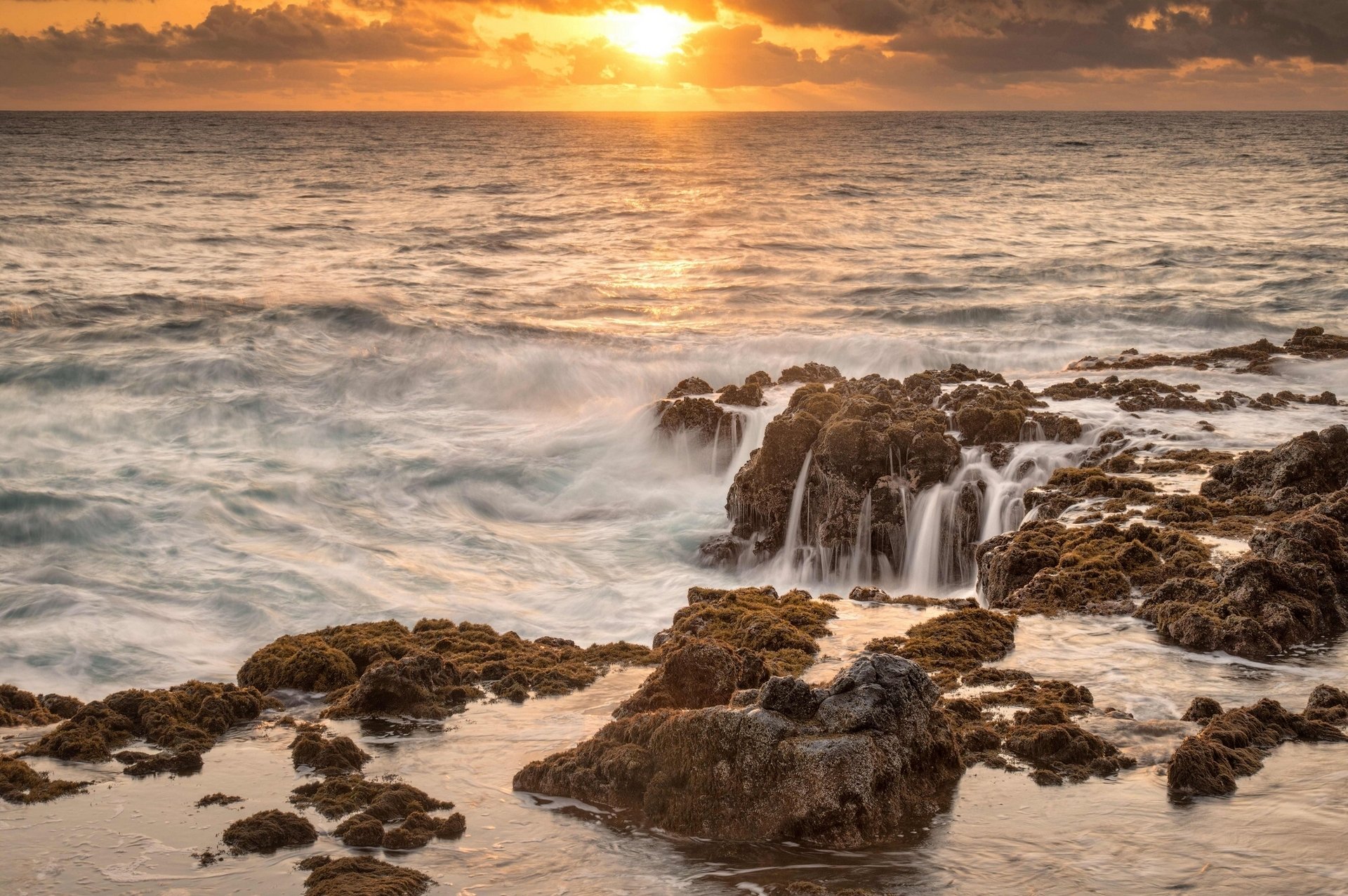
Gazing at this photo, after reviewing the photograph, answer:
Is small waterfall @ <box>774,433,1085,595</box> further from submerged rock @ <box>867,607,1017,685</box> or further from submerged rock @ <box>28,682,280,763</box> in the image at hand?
submerged rock @ <box>28,682,280,763</box>

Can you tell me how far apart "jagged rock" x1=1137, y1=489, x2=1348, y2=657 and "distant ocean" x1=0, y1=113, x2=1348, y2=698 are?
213 inches

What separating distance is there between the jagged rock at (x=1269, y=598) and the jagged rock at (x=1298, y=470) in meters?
2.14

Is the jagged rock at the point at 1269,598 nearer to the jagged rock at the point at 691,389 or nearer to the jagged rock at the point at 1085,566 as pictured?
the jagged rock at the point at 1085,566

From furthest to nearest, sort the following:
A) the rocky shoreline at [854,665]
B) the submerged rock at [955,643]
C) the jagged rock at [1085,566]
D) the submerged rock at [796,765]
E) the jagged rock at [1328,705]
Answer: the jagged rock at [1085,566]
the submerged rock at [955,643]
the jagged rock at [1328,705]
the rocky shoreline at [854,665]
the submerged rock at [796,765]

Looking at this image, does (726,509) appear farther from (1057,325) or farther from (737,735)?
(1057,325)

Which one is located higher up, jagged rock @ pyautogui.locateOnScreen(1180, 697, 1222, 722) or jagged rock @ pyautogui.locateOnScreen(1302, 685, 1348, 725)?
jagged rock @ pyautogui.locateOnScreen(1302, 685, 1348, 725)

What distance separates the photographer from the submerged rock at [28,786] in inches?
272

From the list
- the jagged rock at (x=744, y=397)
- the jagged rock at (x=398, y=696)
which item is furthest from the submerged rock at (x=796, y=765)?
the jagged rock at (x=744, y=397)

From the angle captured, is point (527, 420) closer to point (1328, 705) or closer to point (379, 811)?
point (379, 811)

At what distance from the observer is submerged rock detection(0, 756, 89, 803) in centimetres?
690

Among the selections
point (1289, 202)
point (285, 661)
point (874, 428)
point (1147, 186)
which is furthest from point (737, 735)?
point (1147, 186)

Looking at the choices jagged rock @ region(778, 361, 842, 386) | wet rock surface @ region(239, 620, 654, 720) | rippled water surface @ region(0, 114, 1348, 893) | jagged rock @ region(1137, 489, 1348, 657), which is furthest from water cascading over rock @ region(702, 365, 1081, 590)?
jagged rock @ region(778, 361, 842, 386)

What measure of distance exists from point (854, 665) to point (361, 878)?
2922 millimetres

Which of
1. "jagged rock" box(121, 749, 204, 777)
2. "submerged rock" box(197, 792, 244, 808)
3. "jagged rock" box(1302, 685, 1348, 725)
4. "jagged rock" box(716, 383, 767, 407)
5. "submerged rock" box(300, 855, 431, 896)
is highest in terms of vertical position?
"jagged rock" box(716, 383, 767, 407)
